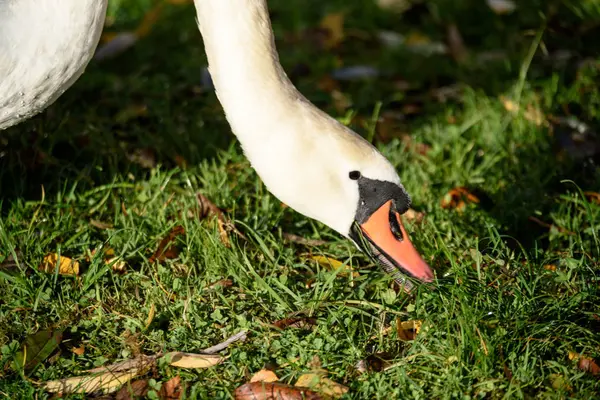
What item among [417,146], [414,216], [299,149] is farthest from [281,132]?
[417,146]

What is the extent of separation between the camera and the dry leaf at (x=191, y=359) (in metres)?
3.09

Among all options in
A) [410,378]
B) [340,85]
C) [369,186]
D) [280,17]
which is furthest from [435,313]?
[280,17]

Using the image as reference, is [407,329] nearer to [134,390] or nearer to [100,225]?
[134,390]

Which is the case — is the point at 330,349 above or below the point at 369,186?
below

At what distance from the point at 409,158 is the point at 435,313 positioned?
64.2 inches

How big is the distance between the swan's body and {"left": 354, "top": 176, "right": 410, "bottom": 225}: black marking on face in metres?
1.19

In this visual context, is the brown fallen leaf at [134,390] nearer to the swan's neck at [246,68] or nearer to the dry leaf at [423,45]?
the swan's neck at [246,68]

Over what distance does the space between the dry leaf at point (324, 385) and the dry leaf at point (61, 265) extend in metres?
1.17

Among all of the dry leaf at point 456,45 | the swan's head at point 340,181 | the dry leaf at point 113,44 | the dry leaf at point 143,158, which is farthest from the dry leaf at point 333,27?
the swan's head at point 340,181

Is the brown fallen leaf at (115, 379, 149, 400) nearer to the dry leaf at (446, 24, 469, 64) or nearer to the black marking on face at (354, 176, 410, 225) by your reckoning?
the black marking on face at (354, 176, 410, 225)

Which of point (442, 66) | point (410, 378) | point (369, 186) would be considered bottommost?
point (442, 66)

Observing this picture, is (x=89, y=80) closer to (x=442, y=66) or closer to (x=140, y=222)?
(x=140, y=222)

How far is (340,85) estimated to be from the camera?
18.0ft

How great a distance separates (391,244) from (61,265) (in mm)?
1422
